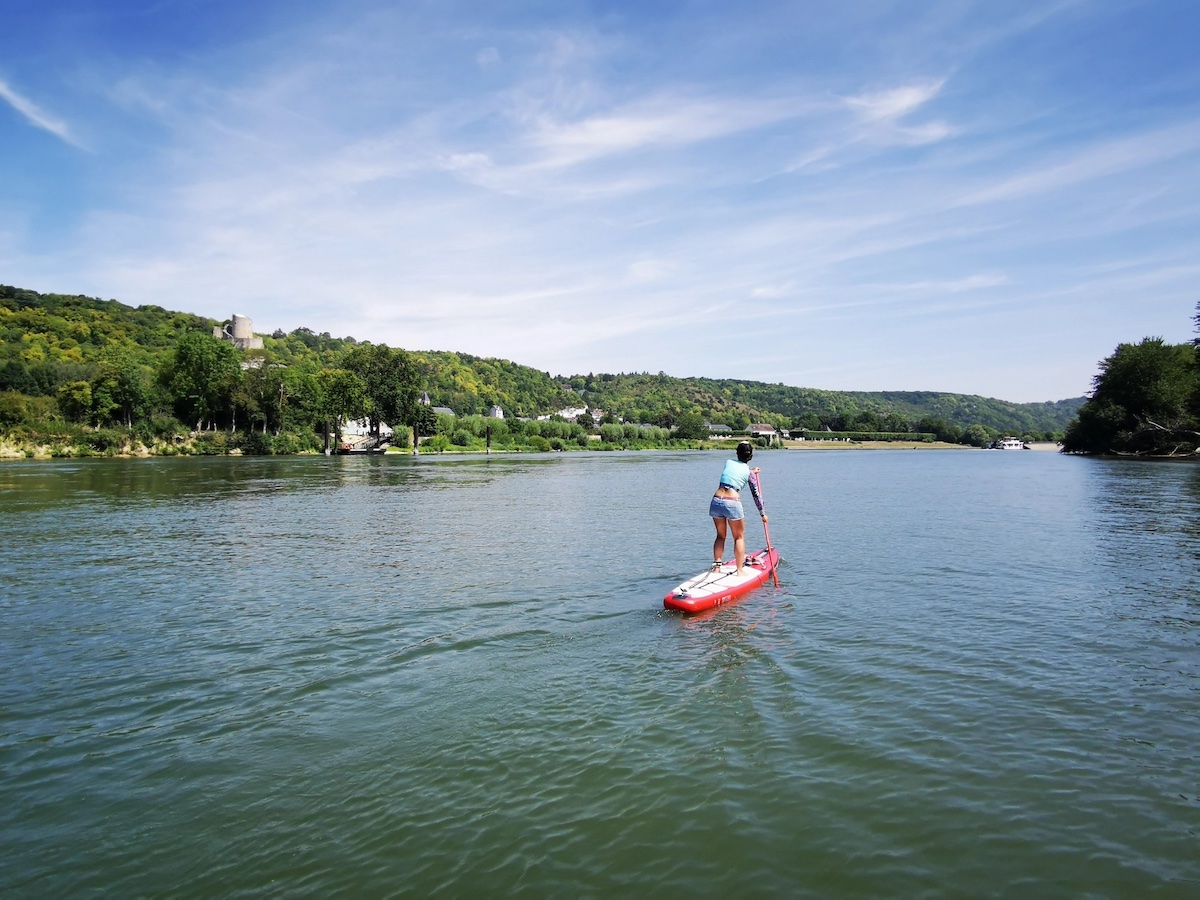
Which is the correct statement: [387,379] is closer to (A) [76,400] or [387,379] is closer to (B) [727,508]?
(A) [76,400]

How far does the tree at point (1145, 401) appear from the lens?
90000 mm

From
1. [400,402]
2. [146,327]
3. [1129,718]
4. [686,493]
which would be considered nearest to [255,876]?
[1129,718]

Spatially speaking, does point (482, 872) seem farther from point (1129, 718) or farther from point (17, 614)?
point (17, 614)

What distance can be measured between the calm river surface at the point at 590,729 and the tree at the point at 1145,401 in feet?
299

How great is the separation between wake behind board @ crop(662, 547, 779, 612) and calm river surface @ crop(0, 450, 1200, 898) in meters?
0.36

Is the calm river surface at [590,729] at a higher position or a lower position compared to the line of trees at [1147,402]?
lower

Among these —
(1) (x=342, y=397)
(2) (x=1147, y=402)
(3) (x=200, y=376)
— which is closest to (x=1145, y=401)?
(2) (x=1147, y=402)

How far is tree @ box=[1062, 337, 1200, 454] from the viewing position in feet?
295

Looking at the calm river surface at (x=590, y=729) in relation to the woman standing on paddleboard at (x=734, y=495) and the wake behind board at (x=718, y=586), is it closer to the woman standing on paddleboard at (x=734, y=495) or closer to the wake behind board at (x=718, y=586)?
the wake behind board at (x=718, y=586)

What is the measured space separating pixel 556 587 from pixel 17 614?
1090 cm

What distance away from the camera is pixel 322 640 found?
12273mm

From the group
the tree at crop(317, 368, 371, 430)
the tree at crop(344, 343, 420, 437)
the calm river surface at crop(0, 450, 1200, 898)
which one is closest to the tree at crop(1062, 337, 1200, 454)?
the calm river surface at crop(0, 450, 1200, 898)

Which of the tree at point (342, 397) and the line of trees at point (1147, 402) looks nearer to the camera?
the line of trees at point (1147, 402)

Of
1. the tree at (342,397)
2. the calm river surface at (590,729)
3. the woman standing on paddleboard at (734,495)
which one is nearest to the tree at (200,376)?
the tree at (342,397)
